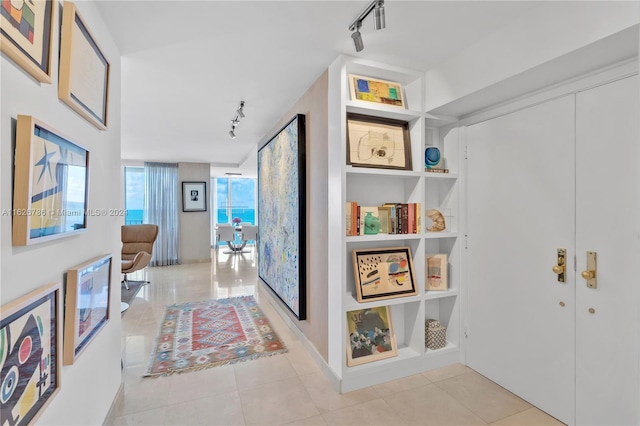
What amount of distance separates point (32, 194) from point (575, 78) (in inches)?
107

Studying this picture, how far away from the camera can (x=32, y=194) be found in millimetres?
981

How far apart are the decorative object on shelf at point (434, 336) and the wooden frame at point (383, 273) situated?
0.41 meters

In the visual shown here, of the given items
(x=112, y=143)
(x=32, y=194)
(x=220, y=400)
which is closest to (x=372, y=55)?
(x=112, y=143)

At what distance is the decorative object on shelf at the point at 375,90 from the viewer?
2345 millimetres

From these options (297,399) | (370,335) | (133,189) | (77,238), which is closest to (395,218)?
(370,335)

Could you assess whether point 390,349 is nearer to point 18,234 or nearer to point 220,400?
point 220,400

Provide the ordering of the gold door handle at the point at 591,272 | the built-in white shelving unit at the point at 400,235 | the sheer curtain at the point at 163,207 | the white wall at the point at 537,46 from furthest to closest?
the sheer curtain at the point at 163,207, the built-in white shelving unit at the point at 400,235, the gold door handle at the point at 591,272, the white wall at the point at 537,46

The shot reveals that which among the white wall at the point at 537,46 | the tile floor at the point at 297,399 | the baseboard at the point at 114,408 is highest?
the white wall at the point at 537,46

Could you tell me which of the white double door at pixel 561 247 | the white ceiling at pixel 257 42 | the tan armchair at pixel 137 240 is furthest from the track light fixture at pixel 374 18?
the tan armchair at pixel 137 240

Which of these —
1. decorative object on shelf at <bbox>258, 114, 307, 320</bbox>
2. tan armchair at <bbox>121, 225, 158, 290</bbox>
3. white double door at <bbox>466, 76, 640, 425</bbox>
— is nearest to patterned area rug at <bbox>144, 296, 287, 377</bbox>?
decorative object on shelf at <bbox>258, 114, 307, 320</bbox>

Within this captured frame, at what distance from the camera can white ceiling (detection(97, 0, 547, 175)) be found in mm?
1696

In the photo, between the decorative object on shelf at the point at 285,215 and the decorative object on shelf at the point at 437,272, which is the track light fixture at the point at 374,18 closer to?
the decorative object on shelf at the point at 285,215

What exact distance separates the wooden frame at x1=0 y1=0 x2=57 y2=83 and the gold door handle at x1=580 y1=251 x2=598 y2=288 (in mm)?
2727

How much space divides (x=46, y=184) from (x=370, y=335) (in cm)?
224
